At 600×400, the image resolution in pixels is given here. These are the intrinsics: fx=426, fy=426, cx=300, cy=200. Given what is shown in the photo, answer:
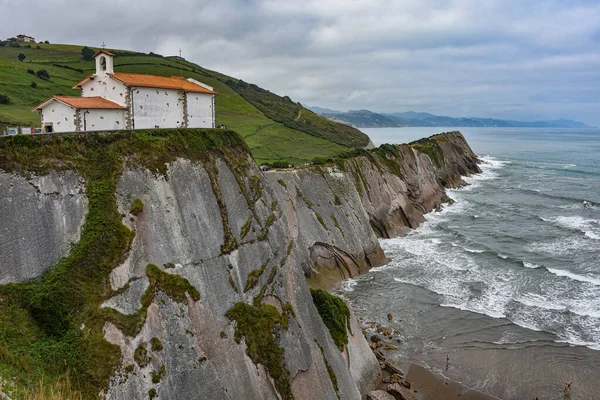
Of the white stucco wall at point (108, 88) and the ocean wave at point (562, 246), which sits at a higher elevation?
the white stucco wall at point (108, 88)

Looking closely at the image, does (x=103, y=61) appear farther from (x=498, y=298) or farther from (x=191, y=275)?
(x=498, y=298)

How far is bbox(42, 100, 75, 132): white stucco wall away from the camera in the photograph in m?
29.0

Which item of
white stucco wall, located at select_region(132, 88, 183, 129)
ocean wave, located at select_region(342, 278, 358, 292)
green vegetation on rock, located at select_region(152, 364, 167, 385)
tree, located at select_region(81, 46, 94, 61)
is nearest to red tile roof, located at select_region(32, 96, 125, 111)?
white stucco wall, located at select_region(132, 88, 183, 129)

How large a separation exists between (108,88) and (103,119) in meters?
3.01

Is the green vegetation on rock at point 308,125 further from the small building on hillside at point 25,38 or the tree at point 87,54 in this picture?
the small building on hillside at point 25,38

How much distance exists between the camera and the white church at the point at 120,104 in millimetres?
29250

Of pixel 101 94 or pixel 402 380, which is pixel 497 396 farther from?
pixel 101 94

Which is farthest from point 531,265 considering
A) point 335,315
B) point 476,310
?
point 335,315

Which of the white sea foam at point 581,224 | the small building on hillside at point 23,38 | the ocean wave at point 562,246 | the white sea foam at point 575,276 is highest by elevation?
the small building on hillside at point 23,38

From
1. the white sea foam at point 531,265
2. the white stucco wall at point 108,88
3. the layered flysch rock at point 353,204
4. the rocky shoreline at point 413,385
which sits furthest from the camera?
the white sea foam at point 531,265

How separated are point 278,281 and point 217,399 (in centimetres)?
827

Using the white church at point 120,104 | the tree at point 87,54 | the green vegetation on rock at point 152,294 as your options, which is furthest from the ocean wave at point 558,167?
the tree at point 87,54

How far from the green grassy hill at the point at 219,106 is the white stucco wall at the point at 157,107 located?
32.1 metres

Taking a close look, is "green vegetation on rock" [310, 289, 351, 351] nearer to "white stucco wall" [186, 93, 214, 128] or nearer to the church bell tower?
"white stucco wall" [186, 93, 214, 128]
